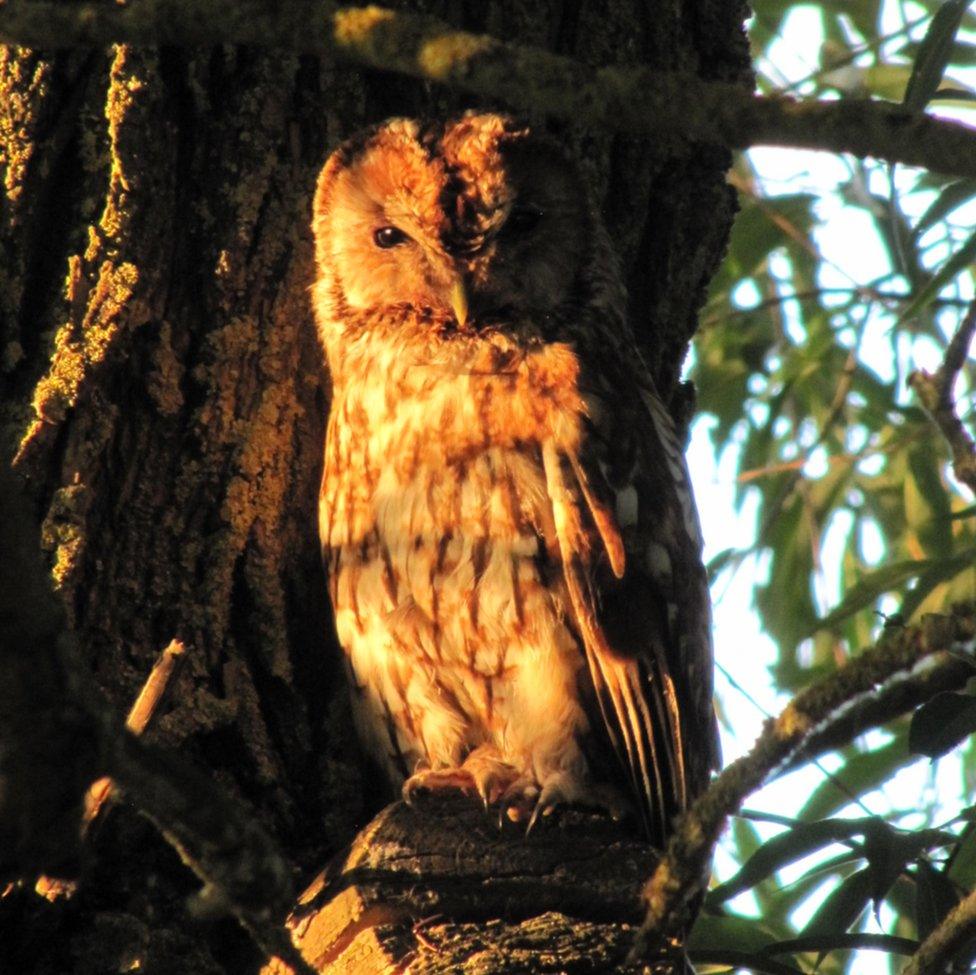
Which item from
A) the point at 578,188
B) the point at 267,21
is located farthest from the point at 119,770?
the point at 578,188

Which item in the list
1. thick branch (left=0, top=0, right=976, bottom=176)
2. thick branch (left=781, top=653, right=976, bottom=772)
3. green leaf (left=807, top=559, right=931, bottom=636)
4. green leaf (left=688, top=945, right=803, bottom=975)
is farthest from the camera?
green leaf (left=807, top=559, right=931, bottom=636)

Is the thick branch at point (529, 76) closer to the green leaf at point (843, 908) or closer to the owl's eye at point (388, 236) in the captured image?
the green leaf at point (843, 908)

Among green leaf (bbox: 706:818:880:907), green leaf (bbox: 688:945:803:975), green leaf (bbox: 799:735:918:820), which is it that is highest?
green leaf (bbox: 706:818:880:907)

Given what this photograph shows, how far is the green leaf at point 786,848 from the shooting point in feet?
7.28

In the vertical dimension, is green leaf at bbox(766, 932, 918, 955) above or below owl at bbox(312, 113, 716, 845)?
below

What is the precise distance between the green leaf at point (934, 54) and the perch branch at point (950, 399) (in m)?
0.36

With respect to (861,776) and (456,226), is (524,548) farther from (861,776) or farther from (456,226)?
(861,776)

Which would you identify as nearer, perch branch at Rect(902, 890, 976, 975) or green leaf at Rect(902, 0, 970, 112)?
perch branch at Rect(902, 890, 976, 975)

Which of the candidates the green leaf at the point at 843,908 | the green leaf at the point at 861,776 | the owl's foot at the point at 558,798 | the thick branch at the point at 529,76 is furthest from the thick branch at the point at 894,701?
the thick branch at the point at 529,76

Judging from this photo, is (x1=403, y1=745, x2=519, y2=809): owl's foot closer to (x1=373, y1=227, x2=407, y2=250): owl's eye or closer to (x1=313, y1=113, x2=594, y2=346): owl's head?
(x1=313, y1=113, x2=594, y2=346): owl's head

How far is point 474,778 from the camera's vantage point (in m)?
2.52

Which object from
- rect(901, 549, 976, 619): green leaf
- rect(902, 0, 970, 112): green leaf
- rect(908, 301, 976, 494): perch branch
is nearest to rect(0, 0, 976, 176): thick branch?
rect(902, 0, 970, 112): green leaf

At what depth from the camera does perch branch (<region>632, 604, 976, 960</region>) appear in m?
1.45

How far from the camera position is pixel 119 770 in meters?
1.21
